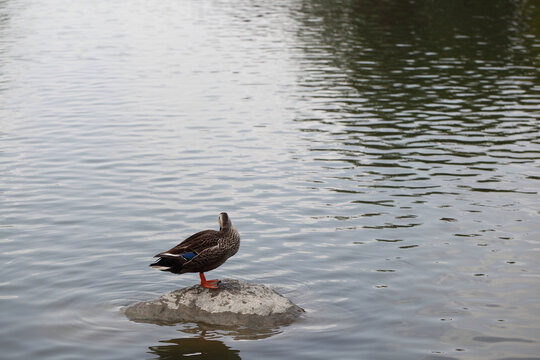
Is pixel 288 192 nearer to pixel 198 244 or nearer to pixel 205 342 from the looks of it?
pixel 198 244

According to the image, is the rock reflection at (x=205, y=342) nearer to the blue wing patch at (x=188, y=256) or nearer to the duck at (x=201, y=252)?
the duck at (x=201, y=252)

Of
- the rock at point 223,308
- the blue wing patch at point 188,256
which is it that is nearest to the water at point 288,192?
the rock at point 223,308

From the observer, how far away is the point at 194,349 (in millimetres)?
Answer: 10508

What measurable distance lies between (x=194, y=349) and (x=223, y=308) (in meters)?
0.93

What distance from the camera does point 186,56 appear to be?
38.2m

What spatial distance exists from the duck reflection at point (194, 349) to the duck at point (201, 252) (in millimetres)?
1036

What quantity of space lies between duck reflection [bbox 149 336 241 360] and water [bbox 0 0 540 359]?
0.03 metres

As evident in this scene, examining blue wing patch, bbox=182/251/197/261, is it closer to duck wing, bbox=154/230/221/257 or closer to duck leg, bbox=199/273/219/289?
duck wing, bbox=154/230/221/257

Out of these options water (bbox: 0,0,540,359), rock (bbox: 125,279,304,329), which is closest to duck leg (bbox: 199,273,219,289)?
rock (bbox: 125,279,304,329)

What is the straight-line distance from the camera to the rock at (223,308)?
11.2 m

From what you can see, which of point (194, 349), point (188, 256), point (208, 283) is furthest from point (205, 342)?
point (188, 256)

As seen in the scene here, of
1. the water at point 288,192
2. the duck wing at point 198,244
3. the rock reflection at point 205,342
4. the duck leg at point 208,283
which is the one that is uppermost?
the duck wing at point 198,244

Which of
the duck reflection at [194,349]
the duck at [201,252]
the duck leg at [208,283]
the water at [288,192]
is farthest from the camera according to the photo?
the duck leg at [208,283]

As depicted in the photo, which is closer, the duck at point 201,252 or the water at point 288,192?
the duck at point 201,252
